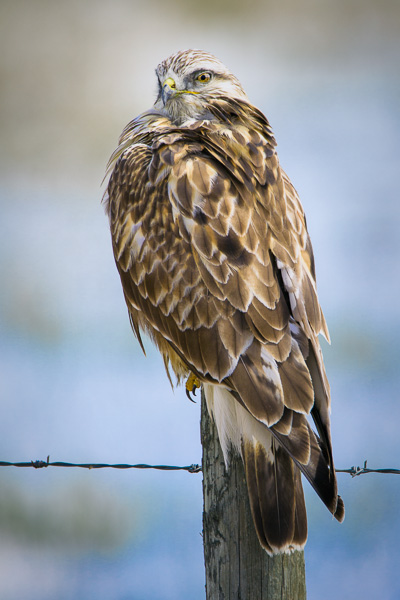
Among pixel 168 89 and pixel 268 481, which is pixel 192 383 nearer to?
pixel 268 481

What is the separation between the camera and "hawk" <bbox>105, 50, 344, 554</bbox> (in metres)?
1.63

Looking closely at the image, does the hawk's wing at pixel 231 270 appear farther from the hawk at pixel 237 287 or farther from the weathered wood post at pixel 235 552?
the weathered wood post at pixel 235 552

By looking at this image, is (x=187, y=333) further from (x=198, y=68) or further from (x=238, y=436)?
(x=198, y=68)

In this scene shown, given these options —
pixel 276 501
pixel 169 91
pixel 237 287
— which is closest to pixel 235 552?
pixel 276 501

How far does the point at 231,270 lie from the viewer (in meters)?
1.93

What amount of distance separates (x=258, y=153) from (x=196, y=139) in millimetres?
220

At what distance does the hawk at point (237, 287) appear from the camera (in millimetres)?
1632

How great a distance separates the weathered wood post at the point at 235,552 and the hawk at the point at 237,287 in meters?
0.06

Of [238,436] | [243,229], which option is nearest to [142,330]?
[243,229]

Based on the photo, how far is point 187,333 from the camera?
6.53 feet

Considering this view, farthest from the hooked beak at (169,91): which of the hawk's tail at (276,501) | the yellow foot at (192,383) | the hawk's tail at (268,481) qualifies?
the hawk's tail at (276,501)

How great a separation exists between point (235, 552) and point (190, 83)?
193cm

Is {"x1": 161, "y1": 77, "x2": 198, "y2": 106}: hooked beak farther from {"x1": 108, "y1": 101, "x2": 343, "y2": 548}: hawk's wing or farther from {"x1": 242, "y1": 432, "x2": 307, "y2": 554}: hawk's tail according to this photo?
{"x1": 242, "y1": 432, "x2": 307, "y2": 554}: hawk's tail

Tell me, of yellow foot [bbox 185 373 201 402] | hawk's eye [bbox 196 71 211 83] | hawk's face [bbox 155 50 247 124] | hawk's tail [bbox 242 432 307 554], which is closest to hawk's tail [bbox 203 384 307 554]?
hawk's tail [bbox 242 432 307 554]
